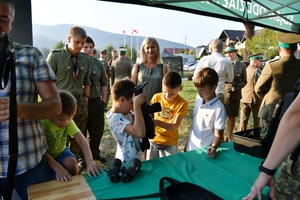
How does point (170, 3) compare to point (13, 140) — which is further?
point (170, 3)

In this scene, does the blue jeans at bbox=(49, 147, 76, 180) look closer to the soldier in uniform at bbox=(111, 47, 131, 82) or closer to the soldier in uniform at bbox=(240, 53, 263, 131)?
the soldier in uniform at bbox=(240, 53, 263, 131)

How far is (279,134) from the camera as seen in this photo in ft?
2.82

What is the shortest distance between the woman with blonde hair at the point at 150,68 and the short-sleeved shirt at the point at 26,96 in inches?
76.2

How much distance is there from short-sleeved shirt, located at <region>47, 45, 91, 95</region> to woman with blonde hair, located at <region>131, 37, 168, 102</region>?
0.69m

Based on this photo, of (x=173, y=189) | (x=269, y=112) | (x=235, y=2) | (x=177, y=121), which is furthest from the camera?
(x=235, y=2)

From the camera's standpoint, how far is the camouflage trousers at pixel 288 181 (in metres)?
0.86

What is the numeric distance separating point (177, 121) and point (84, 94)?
59.0 inches

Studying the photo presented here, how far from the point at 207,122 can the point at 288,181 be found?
3.70 feet

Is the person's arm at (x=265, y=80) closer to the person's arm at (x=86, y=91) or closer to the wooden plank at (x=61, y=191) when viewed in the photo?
the person's arm at (x=86, y=91)

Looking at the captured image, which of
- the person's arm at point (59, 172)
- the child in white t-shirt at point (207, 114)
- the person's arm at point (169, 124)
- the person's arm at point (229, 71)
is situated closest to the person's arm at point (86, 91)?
the person's arm at point (169, 124)

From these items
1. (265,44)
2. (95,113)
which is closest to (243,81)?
(95,113)

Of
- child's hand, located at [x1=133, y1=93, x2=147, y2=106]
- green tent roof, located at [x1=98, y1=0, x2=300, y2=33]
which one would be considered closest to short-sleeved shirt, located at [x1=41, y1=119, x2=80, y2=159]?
child's hand, located at [x1=133, y1=93, x2=147, y2=106]

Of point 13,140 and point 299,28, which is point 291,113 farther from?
point 299,28

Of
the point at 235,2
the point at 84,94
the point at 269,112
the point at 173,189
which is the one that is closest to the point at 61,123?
the point at 173,189
